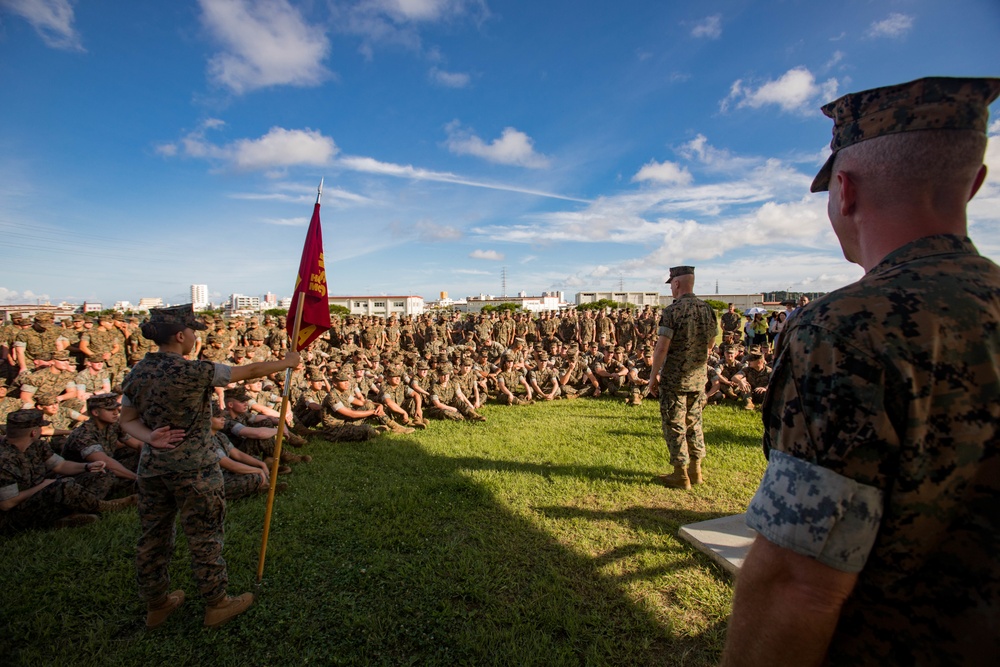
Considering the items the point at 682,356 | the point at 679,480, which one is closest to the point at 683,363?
the point at 682,356

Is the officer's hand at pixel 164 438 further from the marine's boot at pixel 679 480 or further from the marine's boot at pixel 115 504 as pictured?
the marine's boot at pixel 679 480

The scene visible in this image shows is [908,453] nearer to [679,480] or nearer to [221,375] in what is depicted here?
[221,375]

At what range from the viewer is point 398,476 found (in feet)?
18.1

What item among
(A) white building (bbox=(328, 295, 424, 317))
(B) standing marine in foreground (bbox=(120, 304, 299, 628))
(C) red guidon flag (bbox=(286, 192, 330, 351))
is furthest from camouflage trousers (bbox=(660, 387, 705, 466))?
(A) white building (bbox=(328, 295, 424, 317))

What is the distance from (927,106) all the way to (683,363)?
3.77m

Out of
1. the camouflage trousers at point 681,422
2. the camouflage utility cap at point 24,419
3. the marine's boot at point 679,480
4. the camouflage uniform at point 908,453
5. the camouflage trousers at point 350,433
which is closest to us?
the camouflage uniform at point 908,453

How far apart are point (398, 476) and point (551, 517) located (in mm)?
2154

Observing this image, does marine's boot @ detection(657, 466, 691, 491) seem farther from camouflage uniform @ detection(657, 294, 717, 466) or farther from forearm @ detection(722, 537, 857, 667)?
forearm @ detection(722, 537, 857, 667)

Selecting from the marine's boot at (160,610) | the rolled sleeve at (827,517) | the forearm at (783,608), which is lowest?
the marine's boot at (160,610)

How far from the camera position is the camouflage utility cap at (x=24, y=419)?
4.02 m

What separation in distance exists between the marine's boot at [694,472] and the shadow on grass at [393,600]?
0.76 m

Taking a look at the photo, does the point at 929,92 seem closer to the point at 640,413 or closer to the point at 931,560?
the point at 931,560

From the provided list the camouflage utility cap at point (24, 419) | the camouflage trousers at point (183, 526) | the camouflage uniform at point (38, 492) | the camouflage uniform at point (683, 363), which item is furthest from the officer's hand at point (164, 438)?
the camouflage uniform at point (683, 363)

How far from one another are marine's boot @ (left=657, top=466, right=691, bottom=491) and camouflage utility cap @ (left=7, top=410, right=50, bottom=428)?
6.36 m
